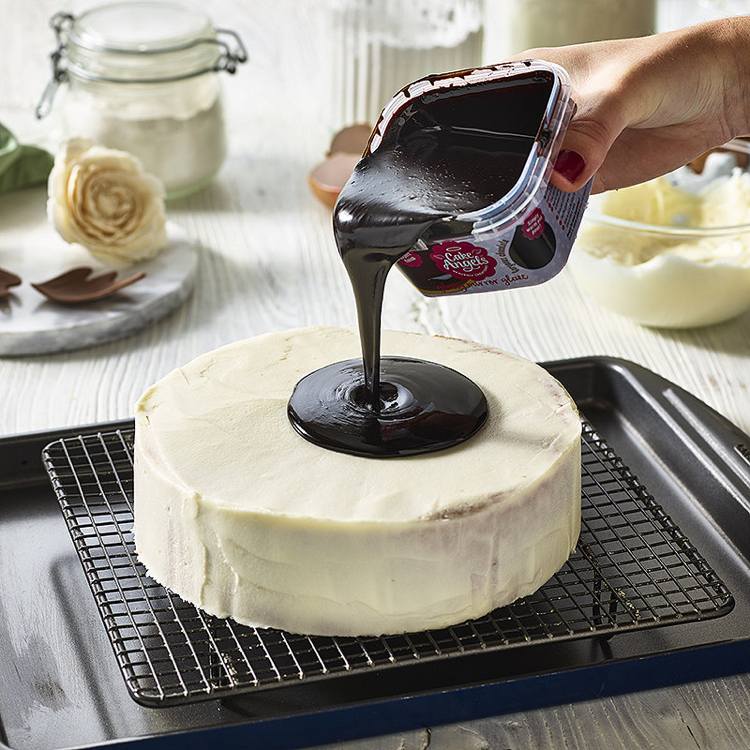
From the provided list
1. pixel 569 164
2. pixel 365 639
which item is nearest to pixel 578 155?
pixel 569 164

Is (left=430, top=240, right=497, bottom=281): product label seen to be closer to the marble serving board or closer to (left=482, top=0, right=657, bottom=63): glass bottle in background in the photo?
the marble serving board

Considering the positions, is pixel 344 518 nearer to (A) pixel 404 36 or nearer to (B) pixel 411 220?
(B) pixel 411 220

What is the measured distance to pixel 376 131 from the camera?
150 centimetres

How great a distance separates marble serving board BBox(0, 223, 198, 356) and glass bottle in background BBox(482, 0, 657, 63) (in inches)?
32.3

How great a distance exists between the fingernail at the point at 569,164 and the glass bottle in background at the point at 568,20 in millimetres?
1246

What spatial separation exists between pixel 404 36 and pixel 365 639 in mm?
1641

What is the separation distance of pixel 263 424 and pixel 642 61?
2.13ft

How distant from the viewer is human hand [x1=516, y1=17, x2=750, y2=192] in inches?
57.7

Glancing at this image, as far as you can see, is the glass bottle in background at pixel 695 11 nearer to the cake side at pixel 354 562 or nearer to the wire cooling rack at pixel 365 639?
the wire cooling rack at pixel 365 639

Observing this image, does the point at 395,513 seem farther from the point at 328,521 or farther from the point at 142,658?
the point at 142,658

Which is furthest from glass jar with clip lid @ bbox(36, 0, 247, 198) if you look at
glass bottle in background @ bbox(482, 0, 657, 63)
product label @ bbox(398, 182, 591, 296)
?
product label @ bbox(398, 182, 591, 296)

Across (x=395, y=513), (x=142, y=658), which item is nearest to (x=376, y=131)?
(x=395, y=513)

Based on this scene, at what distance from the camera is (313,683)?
1396 mm

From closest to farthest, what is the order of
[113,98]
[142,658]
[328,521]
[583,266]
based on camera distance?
[328,521]
[142,658]
[583,266]
[113,98]
